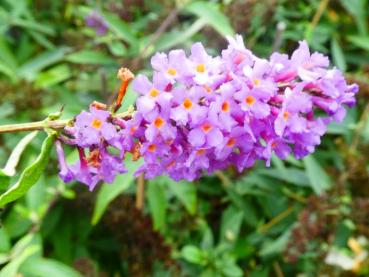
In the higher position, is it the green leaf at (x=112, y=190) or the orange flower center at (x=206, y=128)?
the green leaf at (x=112, y=190)

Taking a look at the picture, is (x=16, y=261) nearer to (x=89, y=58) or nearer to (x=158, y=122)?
(x=158, y=122)

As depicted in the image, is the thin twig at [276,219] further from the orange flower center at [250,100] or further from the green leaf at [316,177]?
the orange flower center at [250,100]

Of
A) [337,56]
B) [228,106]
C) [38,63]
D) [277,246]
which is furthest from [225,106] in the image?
[337,56]

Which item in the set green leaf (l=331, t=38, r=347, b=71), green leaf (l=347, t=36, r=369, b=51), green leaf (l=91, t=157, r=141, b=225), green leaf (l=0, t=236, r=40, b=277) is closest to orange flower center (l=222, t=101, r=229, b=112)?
green leaf (l=0, t=236, r=40, b=277)

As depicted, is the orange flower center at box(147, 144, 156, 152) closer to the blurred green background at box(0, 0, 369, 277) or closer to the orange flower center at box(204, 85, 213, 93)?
the orange flower center at box(204, 85, 213, 93)

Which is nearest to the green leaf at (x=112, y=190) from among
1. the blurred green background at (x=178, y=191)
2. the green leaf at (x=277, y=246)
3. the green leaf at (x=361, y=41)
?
the blurred green background at (x=178, y=191)

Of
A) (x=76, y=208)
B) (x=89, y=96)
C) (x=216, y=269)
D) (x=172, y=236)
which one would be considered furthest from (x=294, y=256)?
(x=89, y=96)
